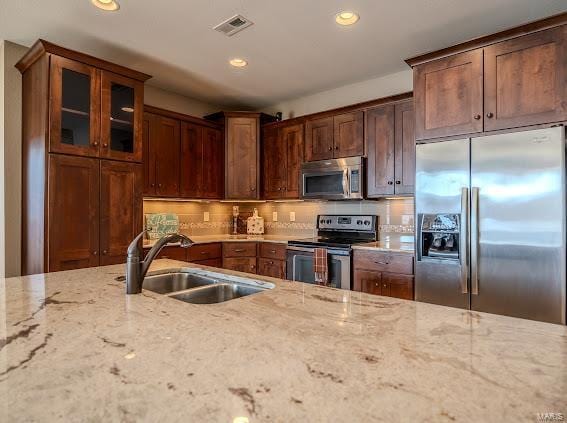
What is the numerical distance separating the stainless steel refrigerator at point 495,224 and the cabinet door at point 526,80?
0.40 ft

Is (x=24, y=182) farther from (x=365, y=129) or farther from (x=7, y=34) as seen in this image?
(x=365, y=129)

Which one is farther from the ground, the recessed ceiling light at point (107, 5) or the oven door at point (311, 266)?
the recessed ceiling light at point (107, 5)

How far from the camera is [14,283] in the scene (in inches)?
57.2

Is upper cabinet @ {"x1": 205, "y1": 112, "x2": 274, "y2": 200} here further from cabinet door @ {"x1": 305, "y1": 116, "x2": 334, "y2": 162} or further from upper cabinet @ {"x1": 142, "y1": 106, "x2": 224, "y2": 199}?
cabinet door @ {"x1": 305, "y1": 116, "x2": 334, "y2": 162}

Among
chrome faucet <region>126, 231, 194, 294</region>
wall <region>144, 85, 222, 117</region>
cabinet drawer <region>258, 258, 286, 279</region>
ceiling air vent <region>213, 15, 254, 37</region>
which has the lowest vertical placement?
cabinet drawer <region>258, 258, 286, 279</region>

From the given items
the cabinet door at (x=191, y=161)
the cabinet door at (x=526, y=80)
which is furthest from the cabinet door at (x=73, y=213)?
the cabinet door at (x=526, y=80)

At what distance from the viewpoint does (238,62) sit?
3193 millimetres

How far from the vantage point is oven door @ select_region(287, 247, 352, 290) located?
311cm

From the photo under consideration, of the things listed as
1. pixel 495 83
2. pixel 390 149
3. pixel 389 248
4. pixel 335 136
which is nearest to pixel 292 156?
pixel 335 136

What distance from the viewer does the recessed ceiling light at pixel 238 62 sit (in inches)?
124

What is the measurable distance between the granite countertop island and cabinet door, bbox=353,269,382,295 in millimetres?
1890

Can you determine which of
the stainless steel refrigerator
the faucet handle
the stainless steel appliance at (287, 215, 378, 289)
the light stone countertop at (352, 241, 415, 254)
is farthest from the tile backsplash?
the faucet handle

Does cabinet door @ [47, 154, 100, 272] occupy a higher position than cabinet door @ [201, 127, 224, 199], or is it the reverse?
cabinet door @ [201, 127, 224, 199]

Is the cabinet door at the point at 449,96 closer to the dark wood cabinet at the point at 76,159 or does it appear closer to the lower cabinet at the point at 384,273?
the lower cabinet at the point at 384,273
